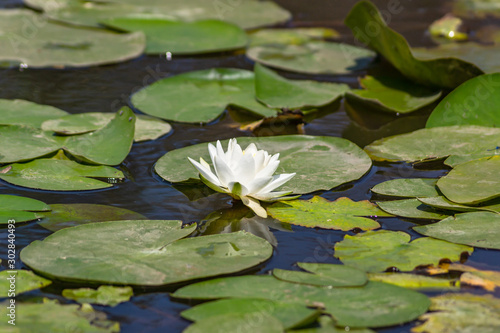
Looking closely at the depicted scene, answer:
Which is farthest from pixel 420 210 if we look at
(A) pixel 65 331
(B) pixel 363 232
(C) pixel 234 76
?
(C) pixel 234 76

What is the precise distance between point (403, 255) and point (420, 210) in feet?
1.16

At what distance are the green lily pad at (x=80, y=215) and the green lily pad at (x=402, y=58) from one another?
181 centimetres

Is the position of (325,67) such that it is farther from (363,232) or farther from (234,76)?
(363,232)

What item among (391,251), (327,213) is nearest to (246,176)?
(327,213)

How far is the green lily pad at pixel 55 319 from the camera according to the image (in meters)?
1.43

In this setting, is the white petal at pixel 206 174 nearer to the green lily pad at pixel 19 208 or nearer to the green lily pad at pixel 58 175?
the green lily pad at pixel 58 175

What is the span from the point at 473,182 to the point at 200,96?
1513 millimetres

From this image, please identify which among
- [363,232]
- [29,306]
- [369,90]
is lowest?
[29,306]

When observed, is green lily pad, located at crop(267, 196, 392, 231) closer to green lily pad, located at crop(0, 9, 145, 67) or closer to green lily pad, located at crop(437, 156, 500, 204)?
green lily pad, located at crop(437, 156, 500, 204)

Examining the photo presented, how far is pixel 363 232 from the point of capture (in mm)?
1957

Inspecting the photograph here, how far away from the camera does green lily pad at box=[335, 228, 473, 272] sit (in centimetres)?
175

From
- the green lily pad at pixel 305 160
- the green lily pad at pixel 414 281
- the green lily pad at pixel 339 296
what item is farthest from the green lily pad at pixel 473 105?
the green lily pad at pixel 339 296

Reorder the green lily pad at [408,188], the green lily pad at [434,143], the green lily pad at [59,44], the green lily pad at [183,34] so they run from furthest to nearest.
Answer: the green lily pad at [183,34] < the green lily pad at [59,44] < the green lily pad at [434,143] < the green lily pad at [408,188]

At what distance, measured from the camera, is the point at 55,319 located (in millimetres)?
1462
